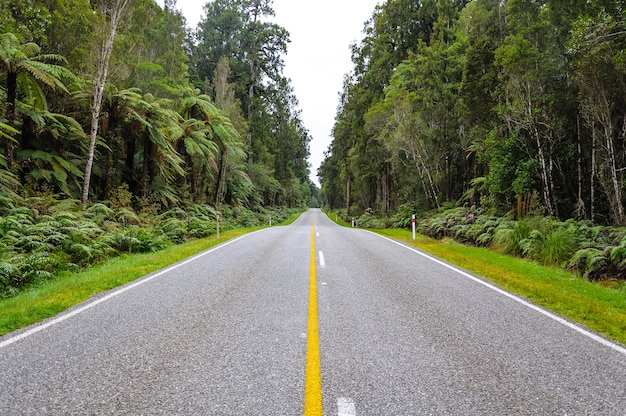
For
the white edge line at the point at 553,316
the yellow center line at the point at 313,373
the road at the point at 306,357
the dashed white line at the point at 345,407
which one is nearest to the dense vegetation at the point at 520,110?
the white edge line at the point at 553,316

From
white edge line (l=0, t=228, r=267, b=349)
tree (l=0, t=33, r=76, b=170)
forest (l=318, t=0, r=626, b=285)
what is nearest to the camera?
white edge line (l=0, t=228, r=267, b=349)

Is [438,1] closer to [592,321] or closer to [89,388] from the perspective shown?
[592,321]

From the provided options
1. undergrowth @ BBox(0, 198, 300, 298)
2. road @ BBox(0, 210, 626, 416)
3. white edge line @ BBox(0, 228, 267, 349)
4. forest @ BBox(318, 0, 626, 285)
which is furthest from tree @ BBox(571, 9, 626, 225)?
undergrowth @ BBox(0, 198, 300, 298)

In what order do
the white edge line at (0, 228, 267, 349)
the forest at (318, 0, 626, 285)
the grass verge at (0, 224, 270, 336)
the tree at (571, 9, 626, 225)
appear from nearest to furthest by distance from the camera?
the white edge line at (0, 228, 267, 349), the grass verge at (0, 224, 270, 336), the tree at (571, 9, 626, 225), the forest at (318, 0, 626, 285)

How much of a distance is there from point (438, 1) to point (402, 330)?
3077 centimetres

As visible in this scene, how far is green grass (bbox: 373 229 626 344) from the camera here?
4.73m

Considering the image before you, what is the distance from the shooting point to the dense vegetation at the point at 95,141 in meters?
9.70

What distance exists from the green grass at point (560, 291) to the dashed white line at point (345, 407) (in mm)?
3566

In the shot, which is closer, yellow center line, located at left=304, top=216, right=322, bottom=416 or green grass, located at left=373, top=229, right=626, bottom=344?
yellow center line, located at left=304, top=216, right=322, bottom=416

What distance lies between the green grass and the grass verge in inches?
285

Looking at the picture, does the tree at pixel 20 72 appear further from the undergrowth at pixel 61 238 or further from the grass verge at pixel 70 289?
the grass verge at pixel 70 289

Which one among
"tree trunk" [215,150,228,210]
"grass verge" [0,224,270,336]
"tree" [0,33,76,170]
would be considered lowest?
"grass verge" [0,224,270,336]

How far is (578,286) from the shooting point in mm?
7211

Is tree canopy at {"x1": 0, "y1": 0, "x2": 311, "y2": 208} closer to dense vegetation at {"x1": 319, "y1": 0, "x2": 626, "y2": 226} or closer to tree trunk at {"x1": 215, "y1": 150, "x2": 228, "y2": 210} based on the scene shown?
tree trunk at {"x1": 215, "y1": 150, "x2": 228, "y2": 210}
